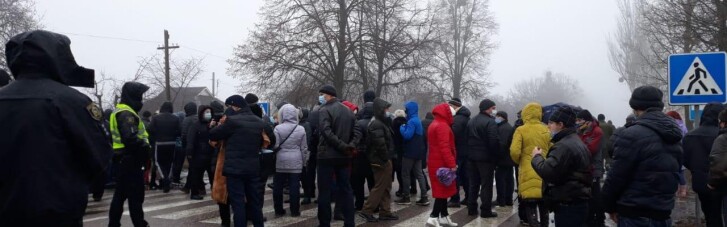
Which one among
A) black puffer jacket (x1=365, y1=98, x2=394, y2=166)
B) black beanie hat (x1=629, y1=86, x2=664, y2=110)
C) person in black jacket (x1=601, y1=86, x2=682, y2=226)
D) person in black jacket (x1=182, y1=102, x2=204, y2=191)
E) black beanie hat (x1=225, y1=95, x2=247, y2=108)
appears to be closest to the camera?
person in black jacket (x1=601, y1=86, x2=682, y2=226)

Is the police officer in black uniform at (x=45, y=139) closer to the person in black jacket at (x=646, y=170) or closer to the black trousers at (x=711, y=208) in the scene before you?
the person in black jacket at (x=646, y=170)

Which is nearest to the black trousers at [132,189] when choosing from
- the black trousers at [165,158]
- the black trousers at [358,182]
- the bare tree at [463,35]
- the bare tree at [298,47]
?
the black trousers at [358,182]

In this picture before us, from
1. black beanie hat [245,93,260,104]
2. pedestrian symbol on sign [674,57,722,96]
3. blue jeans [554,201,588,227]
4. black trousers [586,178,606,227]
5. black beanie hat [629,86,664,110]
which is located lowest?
black trousers [586,178,606,227]

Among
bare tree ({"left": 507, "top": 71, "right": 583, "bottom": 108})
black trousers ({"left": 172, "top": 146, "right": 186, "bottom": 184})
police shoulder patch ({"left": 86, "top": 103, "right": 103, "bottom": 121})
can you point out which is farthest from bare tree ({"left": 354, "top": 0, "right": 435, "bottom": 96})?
bare tree ({"left": 507, "top": 71, "right": 583, "bottom": 108})

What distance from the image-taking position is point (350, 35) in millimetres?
29656

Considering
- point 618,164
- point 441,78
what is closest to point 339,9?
point 441,78

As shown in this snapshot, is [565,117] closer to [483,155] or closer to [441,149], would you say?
[441,149]

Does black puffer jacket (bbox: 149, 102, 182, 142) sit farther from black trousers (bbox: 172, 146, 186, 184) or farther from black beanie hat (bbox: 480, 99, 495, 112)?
black beanie hat (bbox: 480, 99, 495, 112)

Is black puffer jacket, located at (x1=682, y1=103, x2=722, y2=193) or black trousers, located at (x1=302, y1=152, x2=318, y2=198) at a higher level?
black puffer jacket, located at (x1=682, y1=103, x2=722, y2=193)

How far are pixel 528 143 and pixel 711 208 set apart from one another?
7.64ft

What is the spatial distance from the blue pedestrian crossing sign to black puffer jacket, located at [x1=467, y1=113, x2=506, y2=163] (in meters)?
2.60

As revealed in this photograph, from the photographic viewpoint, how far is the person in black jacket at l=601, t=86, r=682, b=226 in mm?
4477

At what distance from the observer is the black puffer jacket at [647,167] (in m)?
4.48

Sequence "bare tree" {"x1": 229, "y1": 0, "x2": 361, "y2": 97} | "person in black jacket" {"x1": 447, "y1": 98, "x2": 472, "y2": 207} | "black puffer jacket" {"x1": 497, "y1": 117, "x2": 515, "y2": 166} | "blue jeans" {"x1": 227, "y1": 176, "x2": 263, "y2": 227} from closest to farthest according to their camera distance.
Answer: "blue jeans" {"x1": 227, "y1": 176, "x2": 263, "y2": 227}, "black puffer jacket" {"x1": 497, "y1": 117, "x2": 515, "y2": 166}, "person in black jacket" {"x1": 447, "y1": 98, "x2": 472, "y2": 207}, "bare tree" {"x1": 229, "y1": 0, "x2": 361, "y2": 97}
